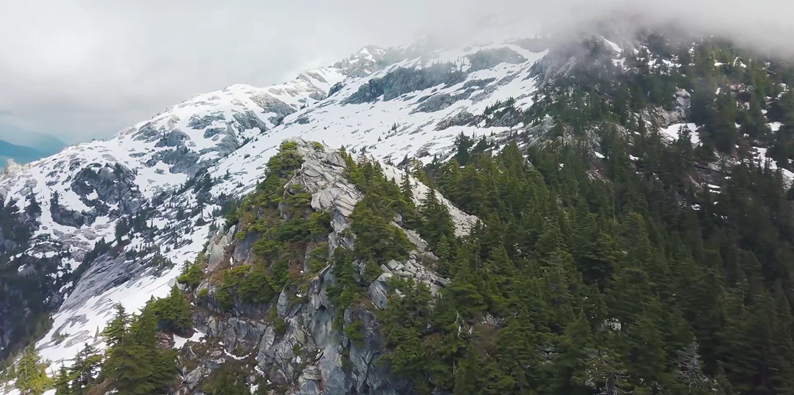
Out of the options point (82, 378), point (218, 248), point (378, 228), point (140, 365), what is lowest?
point (82, 378)

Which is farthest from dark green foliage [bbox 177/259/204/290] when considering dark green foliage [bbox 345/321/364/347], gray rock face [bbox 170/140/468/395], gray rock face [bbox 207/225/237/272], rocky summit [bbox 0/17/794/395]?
dark green foliage [bbox 345/321/364/347]

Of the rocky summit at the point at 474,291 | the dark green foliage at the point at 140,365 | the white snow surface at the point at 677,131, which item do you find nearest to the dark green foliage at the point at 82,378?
the rocky summit at the point at 474,291

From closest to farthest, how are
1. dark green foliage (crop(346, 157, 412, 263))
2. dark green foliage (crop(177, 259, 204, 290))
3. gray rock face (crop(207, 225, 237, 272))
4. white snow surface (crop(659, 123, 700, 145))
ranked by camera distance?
1. dark green foliage (crop(346, 157, 412, 263))
2. dark green foliage (crop(177, 259, 204, 290))
3. gray rock face (crop(207, 225, 237, 272))
4. white snow surface (crop(659, 123, 700, 145))

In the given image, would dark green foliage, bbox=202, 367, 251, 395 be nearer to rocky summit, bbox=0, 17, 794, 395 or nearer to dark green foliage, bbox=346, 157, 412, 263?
rocky summit, bbox=0, 17, 794, 395

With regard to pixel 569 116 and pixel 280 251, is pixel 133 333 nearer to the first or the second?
pixel 280 251

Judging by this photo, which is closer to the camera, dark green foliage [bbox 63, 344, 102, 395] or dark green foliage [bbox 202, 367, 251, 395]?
dark green foliage [bbox 202, 367, 251, 395]

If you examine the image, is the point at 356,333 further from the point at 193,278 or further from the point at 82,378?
the point at 82,378

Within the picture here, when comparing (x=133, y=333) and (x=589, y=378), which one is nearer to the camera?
(x=589, y=378)

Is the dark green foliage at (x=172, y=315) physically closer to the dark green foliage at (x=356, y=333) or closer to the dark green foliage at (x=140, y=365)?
the dark green foliage at (x=140, y=365)

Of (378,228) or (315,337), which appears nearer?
(315,337)

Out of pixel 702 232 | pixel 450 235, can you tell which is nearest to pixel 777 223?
pixel 702 232

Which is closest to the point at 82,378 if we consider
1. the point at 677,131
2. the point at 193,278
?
the point at 193,278
